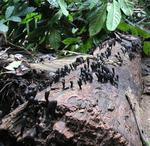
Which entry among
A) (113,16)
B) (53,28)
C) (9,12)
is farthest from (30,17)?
(113,16)

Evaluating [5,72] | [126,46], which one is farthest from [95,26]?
[5,72]

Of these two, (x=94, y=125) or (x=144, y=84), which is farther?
(x=144, y=84)

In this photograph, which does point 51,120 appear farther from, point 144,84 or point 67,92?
point 144,84

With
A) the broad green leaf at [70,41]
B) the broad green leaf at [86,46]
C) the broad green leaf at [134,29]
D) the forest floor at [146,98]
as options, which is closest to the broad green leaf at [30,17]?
the broad green leaf at [70,41]

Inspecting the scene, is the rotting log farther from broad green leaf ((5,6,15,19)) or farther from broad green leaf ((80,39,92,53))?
broad green leaf ((80,39,92,53))

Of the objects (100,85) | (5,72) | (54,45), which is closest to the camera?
(100,85)

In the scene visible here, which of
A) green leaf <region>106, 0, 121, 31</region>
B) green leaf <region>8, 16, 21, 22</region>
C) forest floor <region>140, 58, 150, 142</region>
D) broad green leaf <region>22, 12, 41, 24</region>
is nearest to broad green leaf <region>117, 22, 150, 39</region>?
forest floor <region>140, 58, 150, 142</region>
